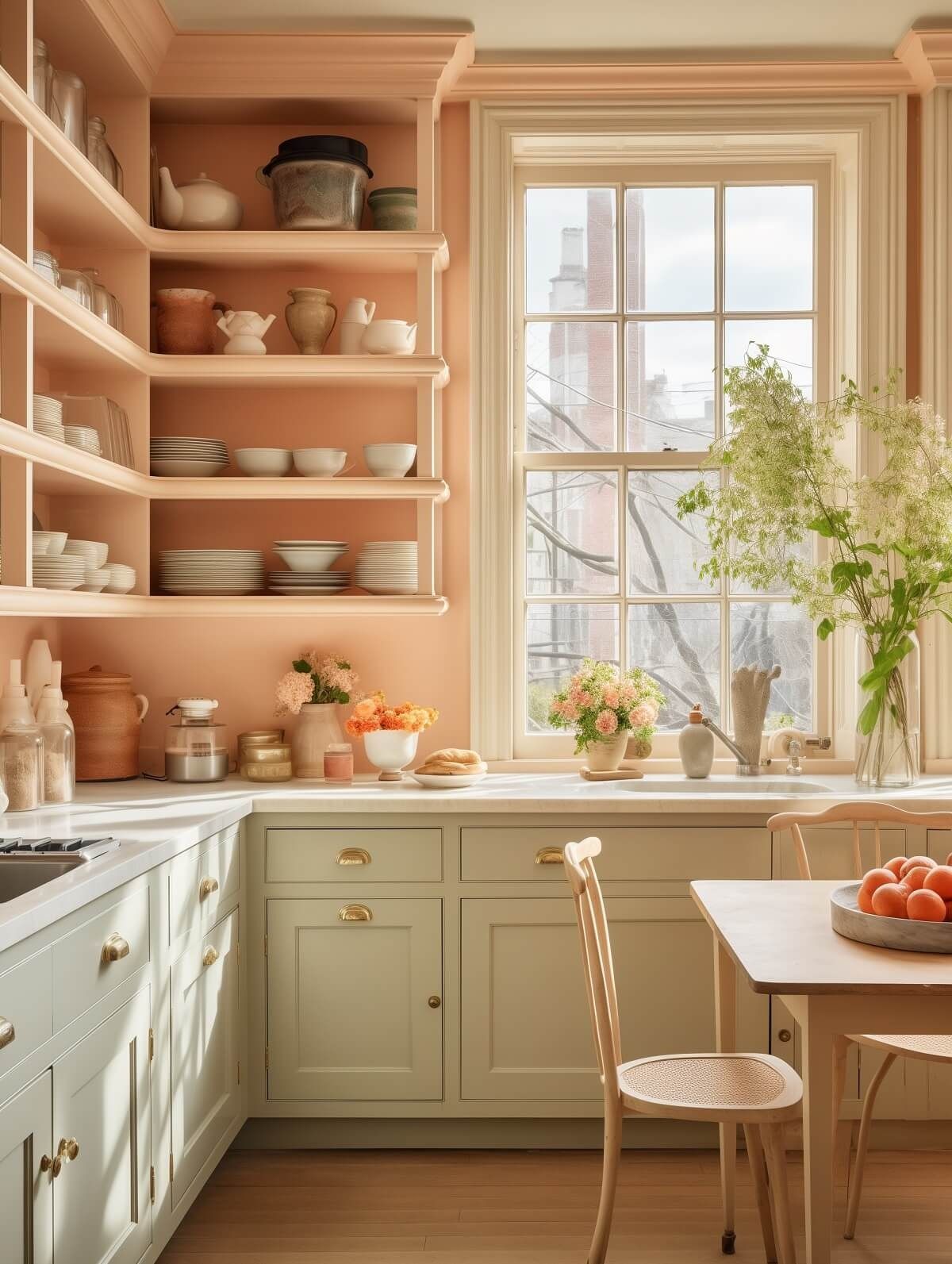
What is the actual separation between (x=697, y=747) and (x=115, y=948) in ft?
6.25

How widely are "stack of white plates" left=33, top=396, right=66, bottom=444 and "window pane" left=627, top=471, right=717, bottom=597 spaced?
183cm

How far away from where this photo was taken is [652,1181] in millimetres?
2896

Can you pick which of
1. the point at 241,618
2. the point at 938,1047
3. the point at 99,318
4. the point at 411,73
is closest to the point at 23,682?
the point at 241,618

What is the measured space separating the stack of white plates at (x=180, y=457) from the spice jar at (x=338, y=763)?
89 cm

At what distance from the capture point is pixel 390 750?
3.31 metres

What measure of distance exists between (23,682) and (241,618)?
690 millimetres

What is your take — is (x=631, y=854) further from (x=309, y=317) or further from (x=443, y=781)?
(x=309, y=317)

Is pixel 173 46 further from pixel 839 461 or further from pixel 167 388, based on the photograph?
pixel 839 461

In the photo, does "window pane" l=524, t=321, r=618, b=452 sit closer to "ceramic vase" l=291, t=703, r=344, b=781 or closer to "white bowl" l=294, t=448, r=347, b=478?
"white bowl" l=294, t=448, r=347, b=478

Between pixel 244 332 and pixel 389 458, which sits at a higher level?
pixel 244 332

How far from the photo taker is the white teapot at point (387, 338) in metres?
3.36

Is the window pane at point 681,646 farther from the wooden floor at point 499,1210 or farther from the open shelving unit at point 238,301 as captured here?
the wooden floor at point 499,1210

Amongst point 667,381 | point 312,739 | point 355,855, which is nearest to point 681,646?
point 667,381

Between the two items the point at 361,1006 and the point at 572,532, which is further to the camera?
the point at 572,532
